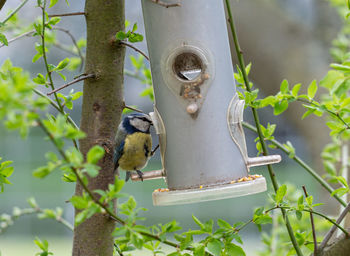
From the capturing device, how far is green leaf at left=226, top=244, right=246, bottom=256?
114cm

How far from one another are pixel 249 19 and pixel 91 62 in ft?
7.45


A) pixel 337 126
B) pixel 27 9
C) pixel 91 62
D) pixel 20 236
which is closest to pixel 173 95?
pixel 91 62

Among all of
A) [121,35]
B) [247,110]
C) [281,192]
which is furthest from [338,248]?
[247,110]

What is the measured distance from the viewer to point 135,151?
1602mm

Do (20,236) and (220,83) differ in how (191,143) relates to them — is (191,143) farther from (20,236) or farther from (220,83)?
(20,236)

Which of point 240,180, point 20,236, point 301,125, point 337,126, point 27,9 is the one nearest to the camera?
point 337,126

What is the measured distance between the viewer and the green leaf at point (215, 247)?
110 centimetres

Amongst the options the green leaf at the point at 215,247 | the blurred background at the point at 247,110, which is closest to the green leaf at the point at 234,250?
the green leaf at the point at 215,247

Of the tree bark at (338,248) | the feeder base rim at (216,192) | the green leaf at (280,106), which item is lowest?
the tree bark at (338,248)

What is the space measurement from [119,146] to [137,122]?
0.16m

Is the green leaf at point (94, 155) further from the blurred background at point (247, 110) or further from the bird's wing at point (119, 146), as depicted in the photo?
the blurred background at point (247, 110)

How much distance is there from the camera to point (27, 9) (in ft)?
16.9

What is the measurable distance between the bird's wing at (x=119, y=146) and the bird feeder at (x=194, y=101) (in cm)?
10

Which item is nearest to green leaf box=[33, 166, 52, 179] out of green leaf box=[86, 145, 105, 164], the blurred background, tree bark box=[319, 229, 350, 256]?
green leaf box=[86, 145, 105, 164]
